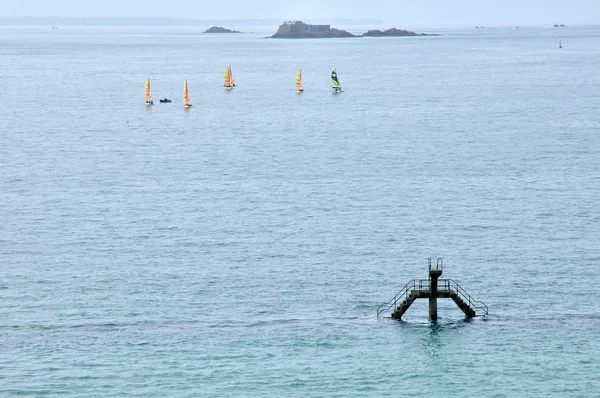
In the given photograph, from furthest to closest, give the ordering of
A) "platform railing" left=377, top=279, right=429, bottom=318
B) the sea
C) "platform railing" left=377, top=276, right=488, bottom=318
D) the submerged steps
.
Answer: "platform railing" left=377, top=279, right=429, bottom=318 → "platform railing" left=377, top=276, right=488, bottom=318 → the submerged steps → the sea

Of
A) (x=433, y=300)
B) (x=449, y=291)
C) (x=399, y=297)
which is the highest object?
(x=449, y=291)

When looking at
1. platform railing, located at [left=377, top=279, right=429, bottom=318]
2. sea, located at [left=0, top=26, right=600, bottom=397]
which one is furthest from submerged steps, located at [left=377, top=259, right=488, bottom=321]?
sea, located at [left=0, top=26, right=600, bottom=397]

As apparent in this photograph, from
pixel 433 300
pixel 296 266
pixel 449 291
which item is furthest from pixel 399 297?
pixel 296 266

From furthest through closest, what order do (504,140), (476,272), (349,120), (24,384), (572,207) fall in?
(349,120)
(504,140)
(572,207)
(476,272)
(24,384)

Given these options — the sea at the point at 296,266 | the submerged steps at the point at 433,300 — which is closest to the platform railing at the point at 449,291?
the submerged steps at the point at 433,300

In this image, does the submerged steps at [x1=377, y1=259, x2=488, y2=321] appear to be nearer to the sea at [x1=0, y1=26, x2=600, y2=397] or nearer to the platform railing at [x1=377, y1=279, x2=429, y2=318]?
the platform railing at [x1=377, y1=279, x2=429, y2=318]

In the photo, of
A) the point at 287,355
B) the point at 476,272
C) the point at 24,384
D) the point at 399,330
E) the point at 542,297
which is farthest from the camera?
the point at 476,272

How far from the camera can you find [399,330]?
7250cm

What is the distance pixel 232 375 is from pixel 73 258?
30.2 m

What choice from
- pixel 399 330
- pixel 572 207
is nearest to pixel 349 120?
pixel 572 207

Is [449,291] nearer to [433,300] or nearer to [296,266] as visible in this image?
[433,300]

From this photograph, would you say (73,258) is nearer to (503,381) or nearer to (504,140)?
(503,381)

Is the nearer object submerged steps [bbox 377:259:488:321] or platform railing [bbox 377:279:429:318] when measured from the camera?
submerged steps [bbox 377:259:488:321]

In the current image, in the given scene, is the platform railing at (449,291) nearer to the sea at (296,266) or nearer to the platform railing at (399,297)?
the platform railing at (399,297)
